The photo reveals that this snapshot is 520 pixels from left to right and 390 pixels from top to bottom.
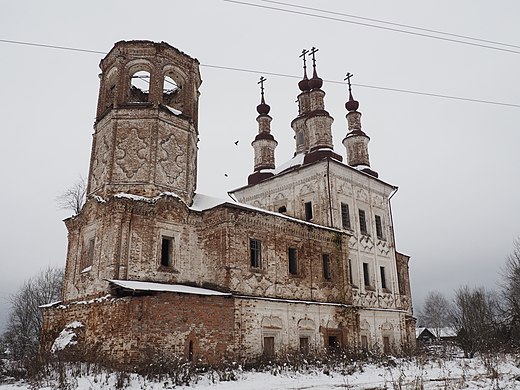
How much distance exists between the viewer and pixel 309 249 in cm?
1972

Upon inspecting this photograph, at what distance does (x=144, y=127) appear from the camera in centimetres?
1748

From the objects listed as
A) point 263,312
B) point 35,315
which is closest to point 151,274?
point 263,312

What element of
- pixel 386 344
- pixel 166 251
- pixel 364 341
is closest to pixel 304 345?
pixel 364 341

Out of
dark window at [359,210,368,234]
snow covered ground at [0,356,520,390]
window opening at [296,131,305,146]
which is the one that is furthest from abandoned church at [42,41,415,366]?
window opening at [296,131,305,146]

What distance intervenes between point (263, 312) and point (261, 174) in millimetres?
11334

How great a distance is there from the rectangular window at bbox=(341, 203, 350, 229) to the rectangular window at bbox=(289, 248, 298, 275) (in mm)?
4499

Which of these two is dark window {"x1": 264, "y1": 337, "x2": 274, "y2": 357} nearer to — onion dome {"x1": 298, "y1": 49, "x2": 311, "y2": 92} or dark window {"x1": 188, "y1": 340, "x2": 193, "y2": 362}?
dark window {"x1": 188, "y1": 340, "x2": 193, "y2": 362}

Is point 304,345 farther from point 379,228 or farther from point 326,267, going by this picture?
point 379,228

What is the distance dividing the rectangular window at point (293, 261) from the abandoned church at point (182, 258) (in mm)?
46

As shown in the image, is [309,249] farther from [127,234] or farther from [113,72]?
[113,72]

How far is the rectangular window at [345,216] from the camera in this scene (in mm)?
22984

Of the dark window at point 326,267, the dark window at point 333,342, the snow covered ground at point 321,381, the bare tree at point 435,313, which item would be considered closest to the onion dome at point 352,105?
the dark window at point 326,267

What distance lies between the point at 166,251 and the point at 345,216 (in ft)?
33.5

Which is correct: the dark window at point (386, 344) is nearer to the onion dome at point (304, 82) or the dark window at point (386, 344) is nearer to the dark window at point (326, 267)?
the dark window at point (326, 267)
